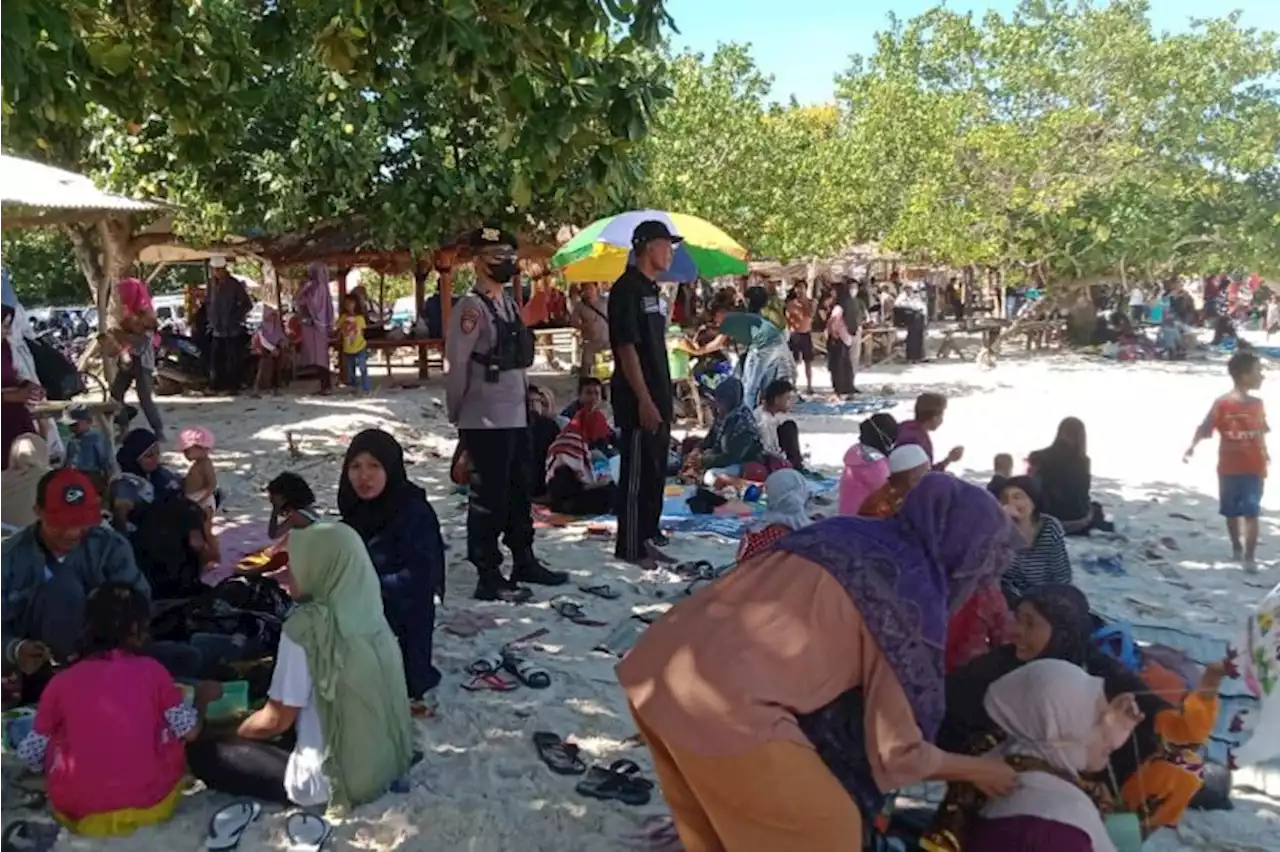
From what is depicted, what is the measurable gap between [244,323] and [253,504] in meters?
6.62

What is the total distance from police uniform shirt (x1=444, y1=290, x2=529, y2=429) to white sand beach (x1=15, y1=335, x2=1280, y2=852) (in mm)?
949

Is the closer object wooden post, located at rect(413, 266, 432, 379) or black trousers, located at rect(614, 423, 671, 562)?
black trousers, located at rect(614, 423, 671, 562)

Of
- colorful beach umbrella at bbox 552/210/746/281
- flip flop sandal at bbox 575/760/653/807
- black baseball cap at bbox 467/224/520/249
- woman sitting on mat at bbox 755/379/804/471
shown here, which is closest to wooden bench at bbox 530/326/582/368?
colorful beach umbrella at bbox 552/210/746/281

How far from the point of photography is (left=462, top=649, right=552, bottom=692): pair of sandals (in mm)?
4730

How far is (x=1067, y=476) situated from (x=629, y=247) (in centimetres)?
621

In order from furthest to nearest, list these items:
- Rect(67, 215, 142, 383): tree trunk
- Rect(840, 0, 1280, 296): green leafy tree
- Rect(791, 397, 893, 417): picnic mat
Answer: Rect(840, 0, 1280, 296): green leafy tree < Rect(791, 397, 893, 417): picnic mat < Rect(67, 215, 142, 383): tree trunk

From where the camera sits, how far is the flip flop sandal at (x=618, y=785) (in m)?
3.75

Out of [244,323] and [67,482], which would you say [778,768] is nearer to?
[67,482]

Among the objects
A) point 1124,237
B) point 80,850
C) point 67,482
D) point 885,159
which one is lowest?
point 80,850

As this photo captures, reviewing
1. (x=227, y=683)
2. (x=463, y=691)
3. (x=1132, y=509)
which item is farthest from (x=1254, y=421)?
(x=227, y=683)

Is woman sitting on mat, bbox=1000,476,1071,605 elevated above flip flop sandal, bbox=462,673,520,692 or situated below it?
above

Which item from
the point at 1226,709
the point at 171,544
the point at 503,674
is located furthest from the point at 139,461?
the point at 1226,709

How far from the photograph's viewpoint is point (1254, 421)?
6441 millimetres

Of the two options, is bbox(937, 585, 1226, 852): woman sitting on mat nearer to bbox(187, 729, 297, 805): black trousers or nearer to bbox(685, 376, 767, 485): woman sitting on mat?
bbox(187, 729, 297, 805): black trousers
